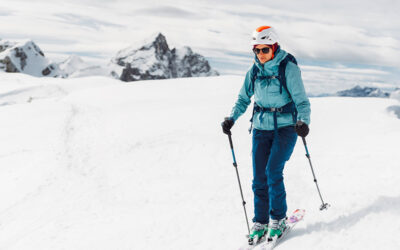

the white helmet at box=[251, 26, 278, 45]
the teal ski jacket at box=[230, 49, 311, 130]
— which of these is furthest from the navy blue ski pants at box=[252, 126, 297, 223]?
the white helmet at box=[251, 26, 278, 45]

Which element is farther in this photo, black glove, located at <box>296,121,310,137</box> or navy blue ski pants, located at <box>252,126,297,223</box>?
navy blue ski pants, located at <box>252,126,297,223</box>

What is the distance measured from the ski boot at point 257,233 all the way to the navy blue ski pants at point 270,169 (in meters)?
0.08

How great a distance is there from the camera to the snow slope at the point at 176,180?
5.51m

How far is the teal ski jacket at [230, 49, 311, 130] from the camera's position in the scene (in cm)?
459

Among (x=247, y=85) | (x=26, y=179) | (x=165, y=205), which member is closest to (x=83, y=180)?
(x=26, y=179)

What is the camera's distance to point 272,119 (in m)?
4.86

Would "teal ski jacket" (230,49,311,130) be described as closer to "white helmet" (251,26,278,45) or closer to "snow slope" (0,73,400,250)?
"white helmet" (251,26,278,45)

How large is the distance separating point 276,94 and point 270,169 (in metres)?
1.04

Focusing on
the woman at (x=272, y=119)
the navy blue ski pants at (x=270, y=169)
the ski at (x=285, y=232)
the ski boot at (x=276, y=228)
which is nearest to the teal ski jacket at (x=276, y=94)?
the woman at (x=272, y=119)

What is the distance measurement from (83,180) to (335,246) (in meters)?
7.36

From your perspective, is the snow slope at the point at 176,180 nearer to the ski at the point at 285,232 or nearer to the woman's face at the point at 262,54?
the ski at the point at 285,232

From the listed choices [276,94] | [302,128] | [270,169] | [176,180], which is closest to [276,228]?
[270,169]

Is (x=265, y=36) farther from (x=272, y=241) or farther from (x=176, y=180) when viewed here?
(x=176, y=180)

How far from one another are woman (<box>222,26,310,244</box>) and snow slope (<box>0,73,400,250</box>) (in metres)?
0.50
